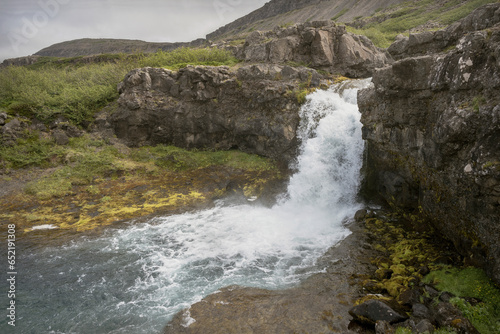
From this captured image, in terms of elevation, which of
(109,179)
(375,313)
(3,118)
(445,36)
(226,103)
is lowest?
(375,313)

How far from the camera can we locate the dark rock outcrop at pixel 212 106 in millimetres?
23016

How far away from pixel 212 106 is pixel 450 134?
A: 62.3ft

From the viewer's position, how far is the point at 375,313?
7.88 m

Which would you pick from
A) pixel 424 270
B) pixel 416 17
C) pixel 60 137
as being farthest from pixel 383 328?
pixel 416 17

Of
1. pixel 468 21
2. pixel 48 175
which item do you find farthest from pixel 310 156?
pixel 48 175

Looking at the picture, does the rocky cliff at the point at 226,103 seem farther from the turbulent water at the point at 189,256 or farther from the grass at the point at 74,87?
the turbulent water at the point at 189,256

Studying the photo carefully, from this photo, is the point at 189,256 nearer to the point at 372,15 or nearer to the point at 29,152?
the point at 29,152

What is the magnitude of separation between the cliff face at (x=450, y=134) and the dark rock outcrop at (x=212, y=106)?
9090 mm

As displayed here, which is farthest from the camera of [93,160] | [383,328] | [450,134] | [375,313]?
[93,160]

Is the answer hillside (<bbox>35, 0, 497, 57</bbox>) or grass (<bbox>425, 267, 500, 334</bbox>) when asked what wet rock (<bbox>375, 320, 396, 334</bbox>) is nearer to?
grass (<bbox>425, 267, 500, 334</bbox>)

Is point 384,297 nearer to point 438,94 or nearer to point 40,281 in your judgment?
point 438,94

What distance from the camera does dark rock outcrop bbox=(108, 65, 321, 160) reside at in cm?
2302

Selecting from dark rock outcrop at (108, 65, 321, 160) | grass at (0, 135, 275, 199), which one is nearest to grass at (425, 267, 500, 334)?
grass at (0, 135, 275, 199)

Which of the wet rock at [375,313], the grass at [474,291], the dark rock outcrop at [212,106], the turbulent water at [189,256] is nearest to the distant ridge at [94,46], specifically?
the dark rock outcrop at [212,106]
